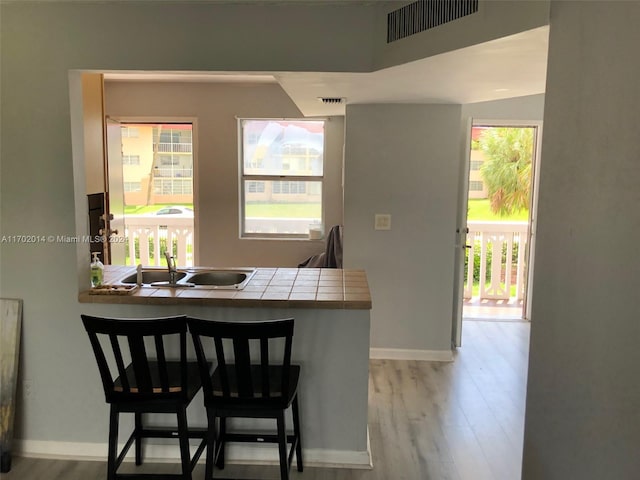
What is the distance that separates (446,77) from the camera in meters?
2.80

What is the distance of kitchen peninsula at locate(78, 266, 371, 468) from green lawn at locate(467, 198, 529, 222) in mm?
3384

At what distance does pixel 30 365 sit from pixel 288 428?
1.41 m

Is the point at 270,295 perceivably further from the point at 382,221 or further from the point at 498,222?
the point at 498,222

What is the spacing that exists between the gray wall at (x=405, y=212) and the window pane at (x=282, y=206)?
1.66 m

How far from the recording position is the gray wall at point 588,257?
131 centimetres

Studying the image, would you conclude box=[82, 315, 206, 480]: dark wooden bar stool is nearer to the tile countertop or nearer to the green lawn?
the tile countertop

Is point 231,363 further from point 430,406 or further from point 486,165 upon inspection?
point 486,165

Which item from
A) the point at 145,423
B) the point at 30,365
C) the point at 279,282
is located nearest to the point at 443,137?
the point at 279,282

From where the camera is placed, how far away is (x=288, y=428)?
8.88 feet

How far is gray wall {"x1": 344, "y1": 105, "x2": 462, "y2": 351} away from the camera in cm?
391

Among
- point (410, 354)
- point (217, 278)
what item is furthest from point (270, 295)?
point (410, 354)

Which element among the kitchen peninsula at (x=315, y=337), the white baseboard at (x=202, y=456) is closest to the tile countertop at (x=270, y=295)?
the kitchen peninsula at (x=315, y=337)

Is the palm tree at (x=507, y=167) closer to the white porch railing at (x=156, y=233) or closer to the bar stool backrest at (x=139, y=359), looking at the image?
the white porch railing at (x=156, y=233)

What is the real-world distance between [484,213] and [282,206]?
2.26 meters
